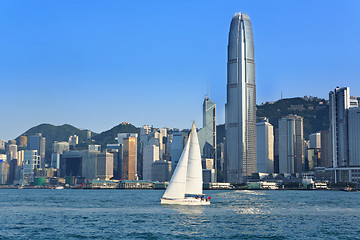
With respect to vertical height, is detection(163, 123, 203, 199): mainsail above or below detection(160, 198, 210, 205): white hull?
above

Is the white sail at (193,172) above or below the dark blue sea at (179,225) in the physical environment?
above

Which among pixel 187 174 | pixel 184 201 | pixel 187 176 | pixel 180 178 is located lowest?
pixel 184 201

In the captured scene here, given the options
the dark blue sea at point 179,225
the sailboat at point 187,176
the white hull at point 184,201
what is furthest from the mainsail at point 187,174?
the dark blue sea at point 179,225

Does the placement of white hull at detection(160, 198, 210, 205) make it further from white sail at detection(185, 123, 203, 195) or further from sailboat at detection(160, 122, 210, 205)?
white sail at detection(185, 123, 203, 195)

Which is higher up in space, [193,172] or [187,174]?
[193,172]

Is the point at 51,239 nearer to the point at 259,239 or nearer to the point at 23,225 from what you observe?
the point at 23,225

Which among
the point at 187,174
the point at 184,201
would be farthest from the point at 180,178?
the point at 184,201

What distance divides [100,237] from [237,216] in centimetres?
3609

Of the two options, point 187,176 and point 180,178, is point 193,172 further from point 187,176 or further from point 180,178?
point 180,178

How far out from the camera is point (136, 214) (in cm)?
9694

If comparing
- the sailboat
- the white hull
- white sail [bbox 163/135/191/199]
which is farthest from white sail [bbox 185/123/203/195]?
the white hull

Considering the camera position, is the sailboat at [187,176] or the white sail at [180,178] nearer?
the white sail at [180,178]

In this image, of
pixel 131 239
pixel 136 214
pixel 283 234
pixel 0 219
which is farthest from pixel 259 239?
pixel 0 219

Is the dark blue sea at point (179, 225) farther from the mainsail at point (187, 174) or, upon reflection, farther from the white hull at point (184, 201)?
the white hull at point (184, 201)
